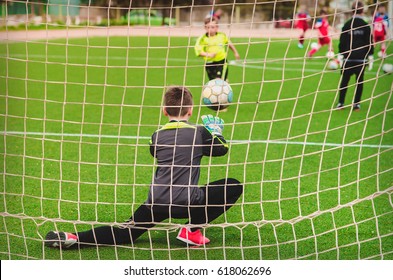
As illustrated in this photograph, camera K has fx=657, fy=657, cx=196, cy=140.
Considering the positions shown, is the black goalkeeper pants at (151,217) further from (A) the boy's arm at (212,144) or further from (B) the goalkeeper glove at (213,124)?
(B) the goalkeeper glove at (213,124)

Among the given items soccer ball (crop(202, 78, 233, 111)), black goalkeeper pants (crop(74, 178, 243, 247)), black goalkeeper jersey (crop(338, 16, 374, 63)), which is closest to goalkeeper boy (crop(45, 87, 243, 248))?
black goalkeeper pants (crop(74, 178, 243, 247))

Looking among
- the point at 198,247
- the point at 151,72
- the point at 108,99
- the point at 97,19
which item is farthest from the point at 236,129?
the point at 97,19

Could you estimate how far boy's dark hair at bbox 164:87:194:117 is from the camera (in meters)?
4.04

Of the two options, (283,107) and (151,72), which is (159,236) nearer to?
(283,107)

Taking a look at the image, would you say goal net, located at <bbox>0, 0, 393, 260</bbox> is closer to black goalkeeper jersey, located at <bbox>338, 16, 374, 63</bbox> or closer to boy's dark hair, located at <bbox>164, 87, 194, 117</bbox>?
boy's dark hair, located at <bbox>164, 87, 194, 117</bbox>

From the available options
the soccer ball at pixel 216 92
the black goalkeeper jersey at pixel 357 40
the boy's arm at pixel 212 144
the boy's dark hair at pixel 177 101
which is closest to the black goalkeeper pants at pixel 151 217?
the boy's arm at pixel 212 144

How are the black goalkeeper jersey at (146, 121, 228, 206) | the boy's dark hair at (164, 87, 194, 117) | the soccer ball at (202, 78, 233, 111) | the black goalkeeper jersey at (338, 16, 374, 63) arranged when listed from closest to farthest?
the black goalkeeper jersey at (146, 121, 228, 206) < the boy's dark hair at (164, 87, 194, 117) < the soccer ball at (202, 78, 233, 111) < the black goalkeeper jersey at (338, 16, 374, 63)

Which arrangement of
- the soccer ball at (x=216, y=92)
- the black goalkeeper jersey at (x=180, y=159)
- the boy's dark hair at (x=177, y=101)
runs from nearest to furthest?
the black goalkeeper jersey at (x=180, y=159) → the boy's dark hair at (x=177, y=101) → the soccer ball at (x=216, y=92)

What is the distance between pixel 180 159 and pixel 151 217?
0.41 m

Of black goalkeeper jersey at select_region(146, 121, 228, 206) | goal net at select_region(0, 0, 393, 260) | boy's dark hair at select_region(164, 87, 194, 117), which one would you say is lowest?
goal net at select_region(0, 0, 393, 260)

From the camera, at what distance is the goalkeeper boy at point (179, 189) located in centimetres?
395

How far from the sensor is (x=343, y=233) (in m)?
4.35

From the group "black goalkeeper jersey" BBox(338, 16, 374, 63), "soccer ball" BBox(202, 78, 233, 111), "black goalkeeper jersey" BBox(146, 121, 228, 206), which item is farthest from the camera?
"black goalkeeper jersey" BBox(338, 16, 374, 63)
